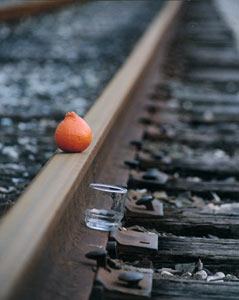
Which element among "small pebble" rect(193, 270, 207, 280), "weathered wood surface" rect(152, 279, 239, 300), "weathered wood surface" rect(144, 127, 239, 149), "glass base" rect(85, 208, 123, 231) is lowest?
"small pebble" rect(193, 270, 207, 280)

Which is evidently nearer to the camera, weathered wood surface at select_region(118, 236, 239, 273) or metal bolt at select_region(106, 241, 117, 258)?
metal bolt at select_region(106, 241, 117, 258)

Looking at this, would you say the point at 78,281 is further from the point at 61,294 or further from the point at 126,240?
the point at 126,240

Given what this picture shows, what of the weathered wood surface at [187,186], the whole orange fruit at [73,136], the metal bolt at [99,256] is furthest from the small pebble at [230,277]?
the weathered wood surface at [187,186]

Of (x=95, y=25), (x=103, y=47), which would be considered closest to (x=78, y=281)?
(x=103, y=47)

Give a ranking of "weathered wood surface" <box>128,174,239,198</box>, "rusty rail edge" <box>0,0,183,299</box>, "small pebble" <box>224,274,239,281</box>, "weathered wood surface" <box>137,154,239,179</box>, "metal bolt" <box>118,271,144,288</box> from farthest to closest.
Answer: "weathered wood surface" <box>137,154,239,179</box>, "weathered wood surface" <box>128,174,239,198</box>, "small pebble" <box>224,274,239,281</box>, "metal bolt" <box>118,271,144,288</box>, "rusty rail edge" <box>0,0,183,299</box>

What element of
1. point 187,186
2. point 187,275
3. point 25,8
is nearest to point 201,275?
point 187,275

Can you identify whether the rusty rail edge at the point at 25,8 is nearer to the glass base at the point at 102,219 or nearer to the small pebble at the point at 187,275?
the glass base at the point at 102,219

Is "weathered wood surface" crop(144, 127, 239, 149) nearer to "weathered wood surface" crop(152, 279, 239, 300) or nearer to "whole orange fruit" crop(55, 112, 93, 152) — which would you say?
"whole orange fruit" crop(55, 112, 93, 152)

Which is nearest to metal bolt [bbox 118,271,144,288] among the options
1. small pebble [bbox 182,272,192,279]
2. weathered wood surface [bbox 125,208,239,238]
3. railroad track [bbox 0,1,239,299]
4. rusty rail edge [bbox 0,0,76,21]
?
railroad track [bbox 0,1,239,299]

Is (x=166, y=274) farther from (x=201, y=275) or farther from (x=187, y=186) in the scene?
(x=187, y=186)
